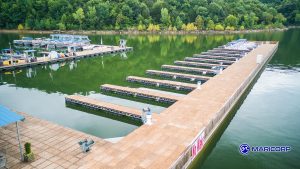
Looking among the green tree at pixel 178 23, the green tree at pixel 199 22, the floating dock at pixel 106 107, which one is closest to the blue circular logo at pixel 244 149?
the floating dock at pixel 106 107

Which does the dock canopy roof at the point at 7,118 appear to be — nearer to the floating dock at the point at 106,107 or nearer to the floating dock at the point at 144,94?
the floating dock at the point at 106,107

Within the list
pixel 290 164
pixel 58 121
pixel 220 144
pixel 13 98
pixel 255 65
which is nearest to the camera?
pixel 290 164

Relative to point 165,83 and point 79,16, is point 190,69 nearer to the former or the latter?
point 165,83

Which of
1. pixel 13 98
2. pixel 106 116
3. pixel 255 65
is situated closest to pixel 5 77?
pixel 13 98

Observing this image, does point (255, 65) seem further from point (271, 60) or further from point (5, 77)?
point (5, 77)

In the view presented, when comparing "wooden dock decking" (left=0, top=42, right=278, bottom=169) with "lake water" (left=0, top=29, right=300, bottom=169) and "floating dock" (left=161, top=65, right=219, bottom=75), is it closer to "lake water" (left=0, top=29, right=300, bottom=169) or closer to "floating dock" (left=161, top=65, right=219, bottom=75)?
"lake water" (left=0, top=29, right=300, bottom=169)

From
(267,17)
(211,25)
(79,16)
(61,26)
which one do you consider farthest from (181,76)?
(267,17)
